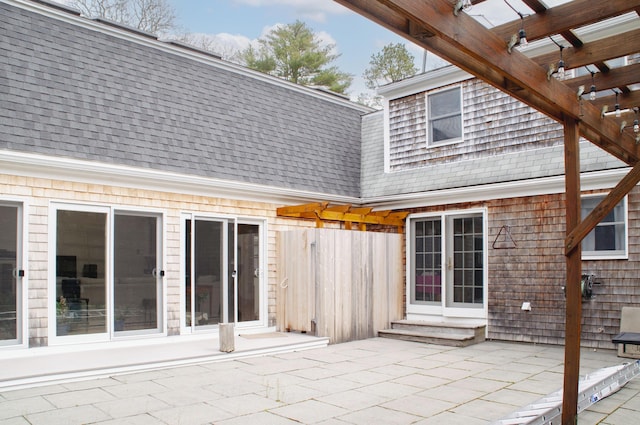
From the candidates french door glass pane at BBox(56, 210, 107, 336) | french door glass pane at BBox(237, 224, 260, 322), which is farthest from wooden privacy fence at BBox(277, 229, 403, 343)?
french door glass pane at BBox(56, 210, 107, 336)

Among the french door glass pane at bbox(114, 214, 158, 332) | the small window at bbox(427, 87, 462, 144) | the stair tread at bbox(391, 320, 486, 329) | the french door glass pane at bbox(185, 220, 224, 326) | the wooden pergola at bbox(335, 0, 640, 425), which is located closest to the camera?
the wooden pergola at bbox(335, 0, 640, 425)

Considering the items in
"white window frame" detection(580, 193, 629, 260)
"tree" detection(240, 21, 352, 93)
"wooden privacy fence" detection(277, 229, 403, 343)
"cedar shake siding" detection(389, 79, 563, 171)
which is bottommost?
"wooden privacy fence" detection(277, 229, 403, 343)

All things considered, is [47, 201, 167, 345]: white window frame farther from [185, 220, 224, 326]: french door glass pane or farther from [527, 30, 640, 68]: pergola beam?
[527, 30, 640, 68]: pergola beam

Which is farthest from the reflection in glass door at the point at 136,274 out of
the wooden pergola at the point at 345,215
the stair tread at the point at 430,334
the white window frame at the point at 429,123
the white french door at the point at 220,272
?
the white window frame at the point at 429,123

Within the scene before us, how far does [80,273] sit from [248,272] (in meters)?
2.68

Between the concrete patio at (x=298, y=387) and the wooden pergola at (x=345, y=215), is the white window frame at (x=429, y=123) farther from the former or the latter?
the concrete patio at (x=298, y=387)

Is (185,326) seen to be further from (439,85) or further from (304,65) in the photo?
(304,65)

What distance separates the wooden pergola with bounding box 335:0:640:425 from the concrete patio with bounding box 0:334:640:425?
1236 millimetres

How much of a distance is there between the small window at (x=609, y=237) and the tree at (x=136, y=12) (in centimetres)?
1536

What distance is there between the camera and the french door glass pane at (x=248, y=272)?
878 cm

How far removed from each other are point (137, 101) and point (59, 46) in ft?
3.97

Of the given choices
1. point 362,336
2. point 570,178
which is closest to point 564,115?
point 570,178

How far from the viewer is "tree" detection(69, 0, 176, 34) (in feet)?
58.4

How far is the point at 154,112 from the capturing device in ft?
26.6
